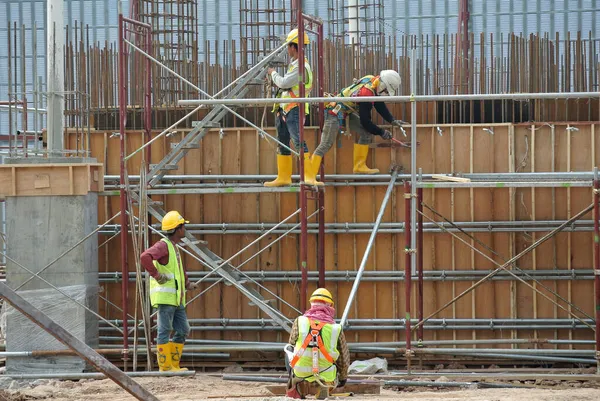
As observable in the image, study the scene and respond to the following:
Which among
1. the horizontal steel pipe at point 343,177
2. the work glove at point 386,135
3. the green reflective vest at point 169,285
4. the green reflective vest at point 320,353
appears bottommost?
the green reflective vest at point 320,353

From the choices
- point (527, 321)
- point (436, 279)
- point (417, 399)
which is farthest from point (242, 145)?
point (417, 399)

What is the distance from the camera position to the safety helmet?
15.6m

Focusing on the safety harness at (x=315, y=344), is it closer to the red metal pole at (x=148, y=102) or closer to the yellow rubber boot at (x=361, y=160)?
the yellow rubber boot at (x=361, y=160)

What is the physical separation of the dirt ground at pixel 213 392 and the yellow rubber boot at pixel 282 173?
119 inches

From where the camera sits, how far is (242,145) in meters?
17.1

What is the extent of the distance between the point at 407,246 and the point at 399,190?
2421mm

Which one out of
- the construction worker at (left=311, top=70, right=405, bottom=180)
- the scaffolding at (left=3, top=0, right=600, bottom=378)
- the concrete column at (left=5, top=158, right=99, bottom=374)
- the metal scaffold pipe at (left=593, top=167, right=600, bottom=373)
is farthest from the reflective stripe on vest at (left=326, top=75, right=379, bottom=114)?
the concrete column at (left=5, top=158, right=99, bottom=374)

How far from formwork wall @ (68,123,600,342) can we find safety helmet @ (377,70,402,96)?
4.09 feet

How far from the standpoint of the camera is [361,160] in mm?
16438

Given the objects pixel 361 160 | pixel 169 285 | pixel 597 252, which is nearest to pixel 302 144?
pixel 361 160

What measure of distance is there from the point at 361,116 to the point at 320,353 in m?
5.40

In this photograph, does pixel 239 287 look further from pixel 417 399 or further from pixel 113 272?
pixel 417 399

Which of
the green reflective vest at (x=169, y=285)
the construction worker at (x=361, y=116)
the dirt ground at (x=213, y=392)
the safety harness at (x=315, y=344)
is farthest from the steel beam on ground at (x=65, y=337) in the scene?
the construction worker at (x=361, y=116)

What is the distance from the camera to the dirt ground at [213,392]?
40.0ft
